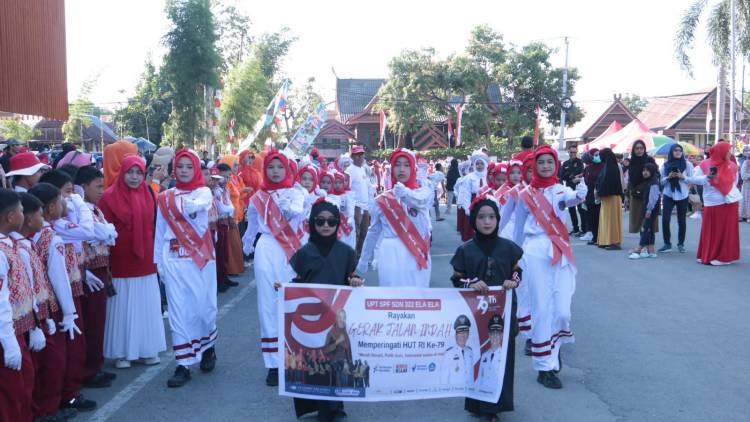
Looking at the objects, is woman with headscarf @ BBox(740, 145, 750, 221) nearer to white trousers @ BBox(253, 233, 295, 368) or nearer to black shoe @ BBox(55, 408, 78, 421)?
white trousers @ BBox(253, 233, 295, 368)

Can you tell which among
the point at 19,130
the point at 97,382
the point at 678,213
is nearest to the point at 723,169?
the point at 678,213

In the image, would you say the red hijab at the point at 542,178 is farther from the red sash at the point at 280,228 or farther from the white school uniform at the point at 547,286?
the red sash at the point at 280,228

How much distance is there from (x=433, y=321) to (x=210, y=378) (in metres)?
2.27

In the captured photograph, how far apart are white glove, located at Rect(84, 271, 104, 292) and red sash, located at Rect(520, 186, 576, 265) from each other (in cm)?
352

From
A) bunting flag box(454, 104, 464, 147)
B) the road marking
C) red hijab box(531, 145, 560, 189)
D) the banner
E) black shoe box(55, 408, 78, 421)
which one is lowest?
the road marking

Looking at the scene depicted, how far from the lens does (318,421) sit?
5109 mm

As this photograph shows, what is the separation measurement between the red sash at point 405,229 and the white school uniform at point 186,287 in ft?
4.96

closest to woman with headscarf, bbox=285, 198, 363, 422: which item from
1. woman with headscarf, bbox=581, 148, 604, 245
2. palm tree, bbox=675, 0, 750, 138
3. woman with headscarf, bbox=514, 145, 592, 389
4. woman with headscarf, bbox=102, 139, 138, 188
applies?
woman with headscarf, bbox=514, 145, 592, 389

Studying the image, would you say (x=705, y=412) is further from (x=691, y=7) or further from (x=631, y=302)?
(x=691, y=7)

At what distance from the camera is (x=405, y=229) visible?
6.21m

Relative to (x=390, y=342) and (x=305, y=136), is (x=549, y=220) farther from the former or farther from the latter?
(x=305, y=136)

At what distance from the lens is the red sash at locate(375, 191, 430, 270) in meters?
6.17

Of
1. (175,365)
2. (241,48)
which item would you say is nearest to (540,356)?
(175,365)

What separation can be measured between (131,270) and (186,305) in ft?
2.06
